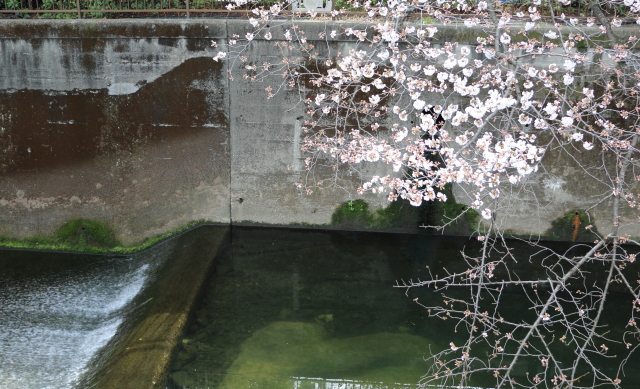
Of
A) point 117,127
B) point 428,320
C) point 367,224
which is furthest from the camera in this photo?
point 367,224

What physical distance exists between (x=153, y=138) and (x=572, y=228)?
523 cm

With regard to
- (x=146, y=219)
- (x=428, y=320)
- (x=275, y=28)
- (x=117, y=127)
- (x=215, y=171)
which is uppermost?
(x=275, y=28)

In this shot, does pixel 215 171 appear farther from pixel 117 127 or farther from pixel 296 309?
pixel 296 309

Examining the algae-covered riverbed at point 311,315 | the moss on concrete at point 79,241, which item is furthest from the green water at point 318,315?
the moss on concrete at point 79,241

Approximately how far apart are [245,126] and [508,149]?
3.26 m

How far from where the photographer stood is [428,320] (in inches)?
195

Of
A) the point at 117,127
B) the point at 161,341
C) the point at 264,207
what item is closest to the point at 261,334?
the point at 161,341

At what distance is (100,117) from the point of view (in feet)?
20.1

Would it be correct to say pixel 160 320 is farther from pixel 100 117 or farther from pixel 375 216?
pixel 375 216

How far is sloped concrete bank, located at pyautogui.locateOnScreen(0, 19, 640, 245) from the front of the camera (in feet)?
19.5

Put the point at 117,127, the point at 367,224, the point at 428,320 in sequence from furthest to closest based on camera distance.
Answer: the point at 367,224
the point at 117,127
the point at 428,320

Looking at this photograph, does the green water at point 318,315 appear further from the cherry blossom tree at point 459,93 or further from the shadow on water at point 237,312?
the cherry blossom tree at point 459,93

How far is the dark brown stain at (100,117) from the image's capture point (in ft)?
20.0

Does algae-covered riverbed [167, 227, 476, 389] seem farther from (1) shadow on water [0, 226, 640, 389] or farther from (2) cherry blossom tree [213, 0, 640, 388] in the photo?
(2) cherry blossom tree [213, 0, 640, 388]
